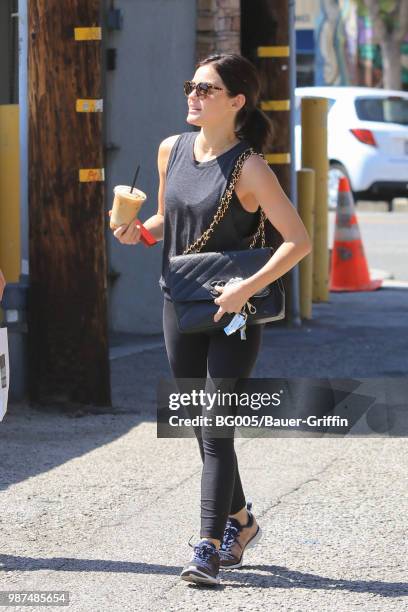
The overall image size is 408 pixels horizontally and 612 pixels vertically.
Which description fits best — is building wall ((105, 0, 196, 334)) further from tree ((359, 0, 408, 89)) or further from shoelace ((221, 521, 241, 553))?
tree ((359, 0, 408, 89))

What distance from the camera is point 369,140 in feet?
69.6

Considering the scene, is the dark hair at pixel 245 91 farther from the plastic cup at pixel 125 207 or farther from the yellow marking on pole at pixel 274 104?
the yellow marking on pole at pixel 274 104

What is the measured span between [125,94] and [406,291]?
13.0 ft

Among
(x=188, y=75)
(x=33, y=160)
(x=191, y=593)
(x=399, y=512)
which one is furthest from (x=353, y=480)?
(x=188, y=75)

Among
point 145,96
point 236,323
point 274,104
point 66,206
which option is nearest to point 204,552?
point 236,323

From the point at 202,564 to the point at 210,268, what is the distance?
983 millimetres

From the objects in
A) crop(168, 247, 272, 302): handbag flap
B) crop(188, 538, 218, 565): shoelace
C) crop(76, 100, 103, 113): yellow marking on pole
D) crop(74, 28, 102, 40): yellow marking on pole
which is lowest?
crop(188, 538, 218, 565): shoelace

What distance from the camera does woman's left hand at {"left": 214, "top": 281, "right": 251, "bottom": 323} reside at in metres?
4.95

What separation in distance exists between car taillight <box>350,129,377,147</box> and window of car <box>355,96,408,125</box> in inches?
13.1

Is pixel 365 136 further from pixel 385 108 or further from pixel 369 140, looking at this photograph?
pixel 385 108

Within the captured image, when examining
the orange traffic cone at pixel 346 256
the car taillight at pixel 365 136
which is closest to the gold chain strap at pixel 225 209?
the orange traffic cone at pixel 346 256

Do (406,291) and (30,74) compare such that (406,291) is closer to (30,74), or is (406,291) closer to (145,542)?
(30,74)

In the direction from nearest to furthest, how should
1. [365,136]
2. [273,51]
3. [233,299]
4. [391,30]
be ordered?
1. [233,299]
2. [273,51]
3. [365,136]
4. [391,30]

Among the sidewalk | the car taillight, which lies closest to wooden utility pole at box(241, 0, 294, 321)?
the sidewalk
